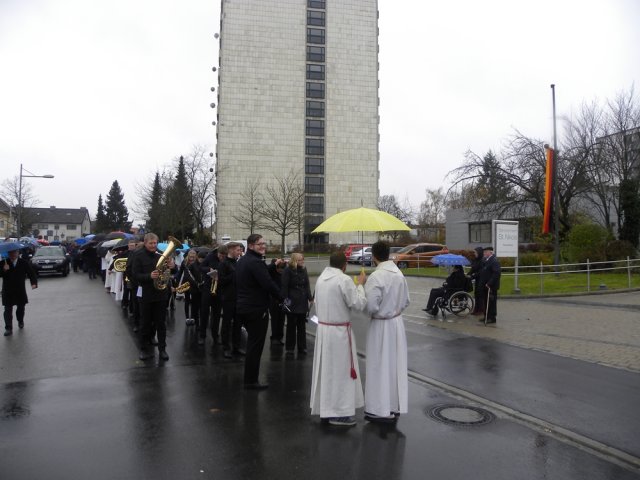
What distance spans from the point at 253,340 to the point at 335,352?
1487mm

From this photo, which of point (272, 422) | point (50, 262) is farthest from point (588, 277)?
point (50, 262)

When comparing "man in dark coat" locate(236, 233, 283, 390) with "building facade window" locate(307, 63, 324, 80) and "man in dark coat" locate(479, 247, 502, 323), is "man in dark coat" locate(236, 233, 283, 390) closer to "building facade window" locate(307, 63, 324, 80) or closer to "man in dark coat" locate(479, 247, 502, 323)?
"man in dark coat" locate(479, 247, 502, 323)

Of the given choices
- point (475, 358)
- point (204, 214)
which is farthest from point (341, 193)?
point (475, 358)

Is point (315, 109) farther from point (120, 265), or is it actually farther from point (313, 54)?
point (120, 265)

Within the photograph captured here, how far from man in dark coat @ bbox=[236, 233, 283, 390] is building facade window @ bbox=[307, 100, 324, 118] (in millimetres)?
64653

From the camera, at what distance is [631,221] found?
25.0 metres

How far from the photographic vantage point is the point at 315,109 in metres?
68.1

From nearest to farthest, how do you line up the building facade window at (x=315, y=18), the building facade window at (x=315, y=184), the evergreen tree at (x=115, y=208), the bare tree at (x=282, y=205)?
the bare tree at (x=282, y=205), the building facade window at (x=315, y=184), the building facade window at (x=315, y=18), the evergreen tree at (x=115, y=208)

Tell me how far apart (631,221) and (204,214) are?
3520 centimetres

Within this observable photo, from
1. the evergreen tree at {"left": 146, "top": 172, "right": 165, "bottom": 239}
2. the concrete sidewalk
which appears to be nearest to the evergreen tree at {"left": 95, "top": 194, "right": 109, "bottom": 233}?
the evergreen tree at {"left": 146, "top": 172, "right": 165, "bottom": 239}

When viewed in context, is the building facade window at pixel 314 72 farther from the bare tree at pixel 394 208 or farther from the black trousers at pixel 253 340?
the black trousers at pixel 253 340

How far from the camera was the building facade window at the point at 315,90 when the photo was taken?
68000 millimetres

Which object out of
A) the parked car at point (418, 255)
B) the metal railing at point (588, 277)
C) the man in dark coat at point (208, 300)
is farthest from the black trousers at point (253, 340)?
the parked car at point (418, 255)

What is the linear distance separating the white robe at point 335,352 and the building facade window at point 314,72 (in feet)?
222
